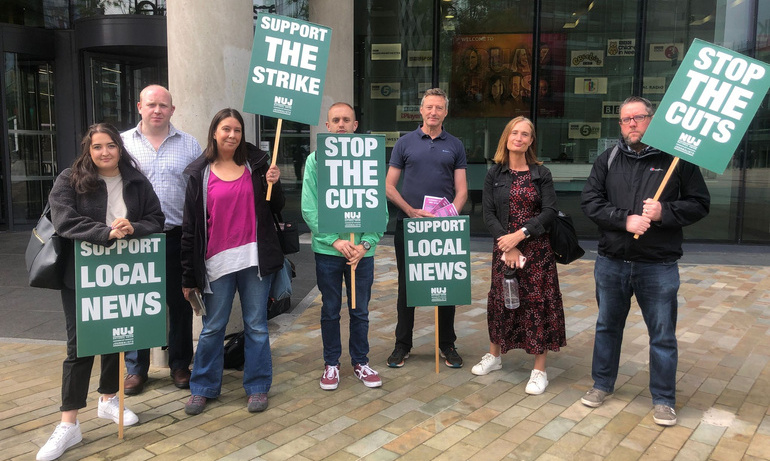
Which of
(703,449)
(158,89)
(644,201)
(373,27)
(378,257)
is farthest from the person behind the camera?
(373,27)

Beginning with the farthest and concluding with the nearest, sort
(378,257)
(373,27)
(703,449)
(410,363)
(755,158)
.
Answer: (373,27) < (755,158) < (378,257) < (410,363) < (703,449)

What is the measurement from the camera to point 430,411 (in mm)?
3773

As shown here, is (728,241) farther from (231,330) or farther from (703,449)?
(231,330)

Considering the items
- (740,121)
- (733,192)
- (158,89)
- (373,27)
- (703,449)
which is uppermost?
(373,27)

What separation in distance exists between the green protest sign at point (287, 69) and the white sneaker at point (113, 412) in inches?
79.5

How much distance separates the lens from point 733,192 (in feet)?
33.2

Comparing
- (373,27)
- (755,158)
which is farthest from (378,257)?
(755,158)

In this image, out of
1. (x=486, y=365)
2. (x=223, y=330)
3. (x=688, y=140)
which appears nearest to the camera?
(x=688, y=140)

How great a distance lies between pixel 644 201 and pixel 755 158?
7923mm

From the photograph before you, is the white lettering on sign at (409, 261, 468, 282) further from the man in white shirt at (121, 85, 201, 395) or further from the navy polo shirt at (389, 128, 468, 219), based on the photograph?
the man in white shirt at (121, 85, 201, 395)

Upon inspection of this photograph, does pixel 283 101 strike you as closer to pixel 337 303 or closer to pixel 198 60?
pixel 198 60

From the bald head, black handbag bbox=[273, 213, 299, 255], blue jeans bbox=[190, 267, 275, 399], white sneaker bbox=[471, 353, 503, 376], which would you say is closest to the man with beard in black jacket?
white sneaker bbox=[471, 353, 503, 376]

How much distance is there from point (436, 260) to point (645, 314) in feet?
4.83

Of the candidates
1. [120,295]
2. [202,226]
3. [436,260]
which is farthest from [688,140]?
[120,295]
